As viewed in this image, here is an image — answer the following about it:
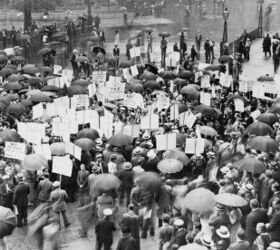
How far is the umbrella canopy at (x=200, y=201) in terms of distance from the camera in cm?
1148

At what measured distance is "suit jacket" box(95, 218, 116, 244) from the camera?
11.1 m

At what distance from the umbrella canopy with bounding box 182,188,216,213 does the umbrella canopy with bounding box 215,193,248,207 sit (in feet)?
0.66

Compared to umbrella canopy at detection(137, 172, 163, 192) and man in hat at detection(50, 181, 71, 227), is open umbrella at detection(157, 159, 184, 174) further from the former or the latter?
man in hat at detection(50, 181, 71, 227)

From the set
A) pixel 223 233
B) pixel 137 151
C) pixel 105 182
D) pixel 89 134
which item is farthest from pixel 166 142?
pixel 223 233

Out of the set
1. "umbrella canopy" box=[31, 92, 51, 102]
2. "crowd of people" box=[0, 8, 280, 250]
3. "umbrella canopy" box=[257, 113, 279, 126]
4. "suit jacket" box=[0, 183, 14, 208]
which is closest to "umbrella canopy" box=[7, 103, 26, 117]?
"crowd of people" box=[0, 8, 280, 250]

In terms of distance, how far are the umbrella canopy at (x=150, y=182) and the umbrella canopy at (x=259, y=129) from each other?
459 centimetres

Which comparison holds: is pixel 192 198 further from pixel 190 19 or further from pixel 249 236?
pixel 190 19

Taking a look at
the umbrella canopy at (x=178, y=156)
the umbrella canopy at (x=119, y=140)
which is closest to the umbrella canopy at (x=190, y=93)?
the umbrella canopy at (x=119, y=140)

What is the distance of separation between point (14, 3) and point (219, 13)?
1626 cm

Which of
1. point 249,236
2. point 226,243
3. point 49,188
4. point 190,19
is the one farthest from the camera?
point 190,19

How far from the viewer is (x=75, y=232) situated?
535 inches

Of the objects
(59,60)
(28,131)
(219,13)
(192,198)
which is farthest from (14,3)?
(192,198)

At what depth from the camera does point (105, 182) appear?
12.4 meters

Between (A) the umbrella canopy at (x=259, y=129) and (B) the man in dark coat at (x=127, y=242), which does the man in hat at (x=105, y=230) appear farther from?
(A) the umbrella canopy at (x=259, y=129)
